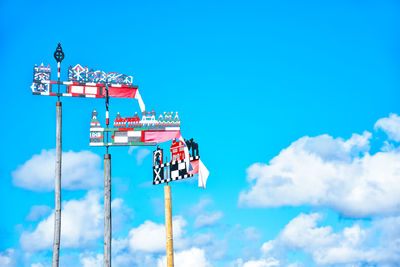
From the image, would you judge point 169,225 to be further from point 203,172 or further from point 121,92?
point 121,92

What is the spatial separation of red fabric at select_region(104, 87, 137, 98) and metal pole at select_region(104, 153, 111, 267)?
9.42 ft

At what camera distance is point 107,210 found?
2256 centimetres

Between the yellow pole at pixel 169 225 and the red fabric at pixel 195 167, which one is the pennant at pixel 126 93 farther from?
the yellow pole at pixel 169 225

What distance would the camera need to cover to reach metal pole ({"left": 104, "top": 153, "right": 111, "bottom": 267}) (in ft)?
72.7

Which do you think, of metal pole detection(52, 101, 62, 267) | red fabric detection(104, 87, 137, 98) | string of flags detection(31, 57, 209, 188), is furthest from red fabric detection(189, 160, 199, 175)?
metal pole detection(52, 101, 62, 267)

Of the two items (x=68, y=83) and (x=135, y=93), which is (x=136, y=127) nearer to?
(x=135, y=93)

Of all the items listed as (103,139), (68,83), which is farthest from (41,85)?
(103,139)

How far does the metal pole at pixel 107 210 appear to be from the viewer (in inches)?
873

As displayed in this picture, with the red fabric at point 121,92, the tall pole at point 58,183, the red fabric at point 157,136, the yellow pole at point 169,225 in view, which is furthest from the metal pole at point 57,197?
the yellow pole at point 169,225

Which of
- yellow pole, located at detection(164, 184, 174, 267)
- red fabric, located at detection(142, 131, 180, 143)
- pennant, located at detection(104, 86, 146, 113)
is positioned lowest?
yellow pole, located at detection(164, 184, 174, 267)

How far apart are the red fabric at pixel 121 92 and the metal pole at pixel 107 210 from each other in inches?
113

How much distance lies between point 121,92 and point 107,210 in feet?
17.4

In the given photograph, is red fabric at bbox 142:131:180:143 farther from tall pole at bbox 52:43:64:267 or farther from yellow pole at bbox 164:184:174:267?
tall pole at bbox 52:43:64:267

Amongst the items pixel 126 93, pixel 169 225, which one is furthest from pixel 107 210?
pixel 126 93
